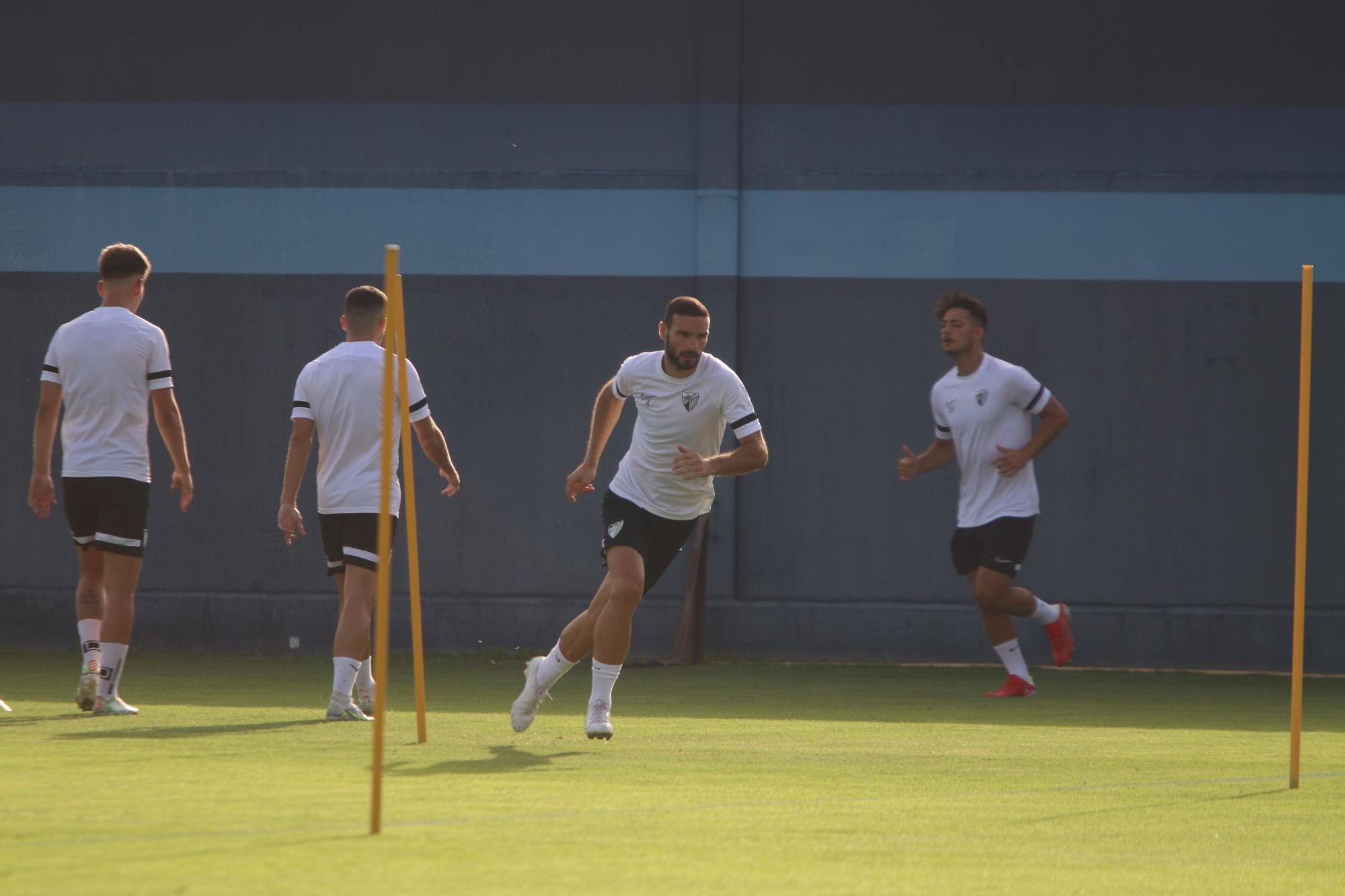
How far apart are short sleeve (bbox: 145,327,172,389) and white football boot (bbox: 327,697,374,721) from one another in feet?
5.38

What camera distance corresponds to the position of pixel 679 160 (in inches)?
494

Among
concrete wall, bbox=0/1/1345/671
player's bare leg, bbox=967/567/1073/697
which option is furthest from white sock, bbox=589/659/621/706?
concrete wall, bbox=0/1/1345/671

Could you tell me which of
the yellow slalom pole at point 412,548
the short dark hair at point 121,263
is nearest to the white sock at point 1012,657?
the yellow slalom pole at point 412,548

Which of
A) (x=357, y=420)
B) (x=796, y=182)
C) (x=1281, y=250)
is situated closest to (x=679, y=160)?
(x=796, y=182)

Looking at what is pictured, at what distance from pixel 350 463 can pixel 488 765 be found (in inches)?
78.0

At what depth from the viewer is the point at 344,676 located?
7582mm

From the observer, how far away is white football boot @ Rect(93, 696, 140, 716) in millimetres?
7609

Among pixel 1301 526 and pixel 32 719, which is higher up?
pixel 1301 526

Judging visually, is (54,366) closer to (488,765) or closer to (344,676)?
(344,676)

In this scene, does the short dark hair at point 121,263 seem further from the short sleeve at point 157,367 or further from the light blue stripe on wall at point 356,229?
the light blue stripe on wall at point 356,229

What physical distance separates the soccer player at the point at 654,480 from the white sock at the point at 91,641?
196 cm

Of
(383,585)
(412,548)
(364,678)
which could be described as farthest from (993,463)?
(383,585)

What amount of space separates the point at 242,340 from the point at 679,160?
3.55m

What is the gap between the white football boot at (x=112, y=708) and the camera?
25.0ft
